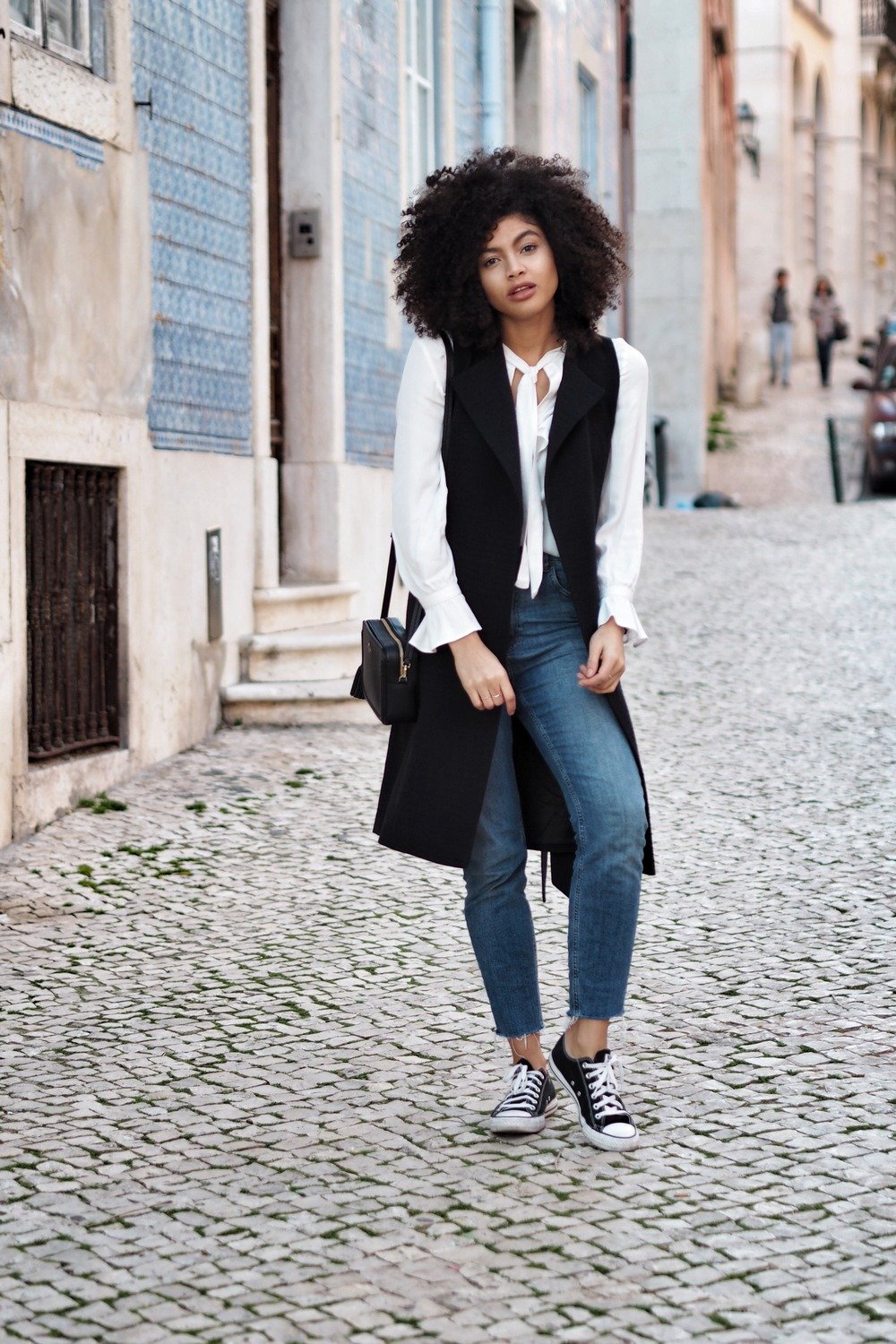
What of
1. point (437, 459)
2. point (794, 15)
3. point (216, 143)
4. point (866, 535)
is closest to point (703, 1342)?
point (437, 459)

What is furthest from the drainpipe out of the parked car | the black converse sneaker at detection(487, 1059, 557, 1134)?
the black converse sneaker at detection(487, 1059, 557, 1134)

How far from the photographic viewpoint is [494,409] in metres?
3.65

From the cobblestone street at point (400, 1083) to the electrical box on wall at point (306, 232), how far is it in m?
3.34

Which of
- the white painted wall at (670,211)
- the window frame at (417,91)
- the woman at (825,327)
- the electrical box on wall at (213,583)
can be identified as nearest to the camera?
the electrical box on wall at (213,583)

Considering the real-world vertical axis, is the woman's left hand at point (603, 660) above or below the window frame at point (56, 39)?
below

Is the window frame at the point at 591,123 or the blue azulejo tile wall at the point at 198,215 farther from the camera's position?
the window frame at the point at 591,123

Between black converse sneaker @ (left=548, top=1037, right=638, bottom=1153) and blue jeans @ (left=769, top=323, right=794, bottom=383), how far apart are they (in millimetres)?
32571

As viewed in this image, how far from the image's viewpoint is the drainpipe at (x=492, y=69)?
13367mm

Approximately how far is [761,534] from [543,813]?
506 inches

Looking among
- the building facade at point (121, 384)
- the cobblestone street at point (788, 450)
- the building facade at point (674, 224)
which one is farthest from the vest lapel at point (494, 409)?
the cobblestone street at point (788, 450)

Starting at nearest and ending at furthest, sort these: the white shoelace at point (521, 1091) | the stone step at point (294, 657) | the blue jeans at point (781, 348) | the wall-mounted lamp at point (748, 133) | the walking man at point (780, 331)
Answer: the white shoelace at point (521, 1091)
the stone step at point (294, 657)
the walking man at point (780, 331)
the blue jeans at point (781, 348)
the wall-mounted lamp at point (748, 133)

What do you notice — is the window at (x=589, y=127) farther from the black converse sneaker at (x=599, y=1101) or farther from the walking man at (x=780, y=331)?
the walking man at (x=780, y=331)

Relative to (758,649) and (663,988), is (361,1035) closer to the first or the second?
(663,988)

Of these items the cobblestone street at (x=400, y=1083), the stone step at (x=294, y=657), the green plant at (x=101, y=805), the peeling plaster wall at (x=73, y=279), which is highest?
the peeling plaster wall at (x=73, y=279)
